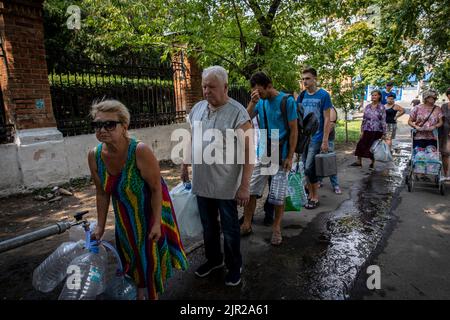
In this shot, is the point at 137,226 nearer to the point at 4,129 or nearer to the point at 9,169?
the point at 9,169

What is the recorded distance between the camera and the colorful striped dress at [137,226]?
2084mm

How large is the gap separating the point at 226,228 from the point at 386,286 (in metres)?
1.51

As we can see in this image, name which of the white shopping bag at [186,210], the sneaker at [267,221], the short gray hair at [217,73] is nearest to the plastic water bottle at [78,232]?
the white shopping bag at [186,210]

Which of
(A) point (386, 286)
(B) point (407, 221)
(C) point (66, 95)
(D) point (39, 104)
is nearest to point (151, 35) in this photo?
(C) point (66, 95)

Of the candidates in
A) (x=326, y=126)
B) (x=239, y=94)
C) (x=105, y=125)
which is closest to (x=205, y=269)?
(x=105, y=125)

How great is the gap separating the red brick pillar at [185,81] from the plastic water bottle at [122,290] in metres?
7.21

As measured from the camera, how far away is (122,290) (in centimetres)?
233

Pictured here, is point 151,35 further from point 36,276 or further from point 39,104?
point 36,276

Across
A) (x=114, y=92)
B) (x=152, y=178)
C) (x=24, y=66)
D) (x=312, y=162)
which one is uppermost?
(x=24, y=66)

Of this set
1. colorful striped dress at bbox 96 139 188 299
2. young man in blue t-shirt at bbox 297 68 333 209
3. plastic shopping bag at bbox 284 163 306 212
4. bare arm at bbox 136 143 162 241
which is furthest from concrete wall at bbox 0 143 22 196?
young man in blue t-shirt at bbox 297 68 333 209

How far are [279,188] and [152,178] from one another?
1.83m

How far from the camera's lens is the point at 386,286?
2.76 meters

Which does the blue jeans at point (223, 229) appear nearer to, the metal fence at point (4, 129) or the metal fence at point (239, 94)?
the metal fence at point (4, 129)

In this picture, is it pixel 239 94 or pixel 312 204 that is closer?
pixel 312 204
